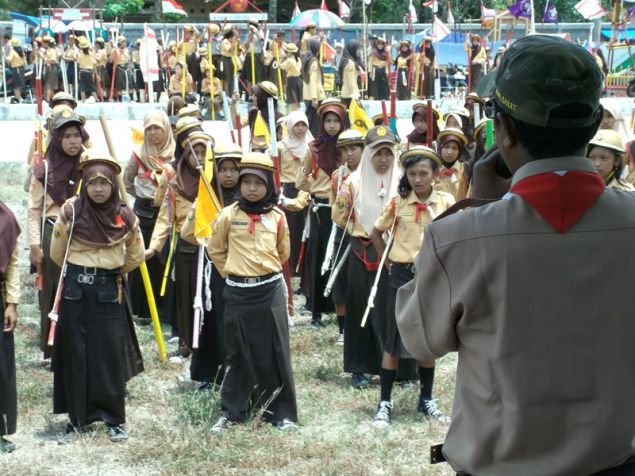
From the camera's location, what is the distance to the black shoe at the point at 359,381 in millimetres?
7340

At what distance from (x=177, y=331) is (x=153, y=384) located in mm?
1283

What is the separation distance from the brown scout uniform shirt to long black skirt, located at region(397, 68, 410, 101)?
1021 inches

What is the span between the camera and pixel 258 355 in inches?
246

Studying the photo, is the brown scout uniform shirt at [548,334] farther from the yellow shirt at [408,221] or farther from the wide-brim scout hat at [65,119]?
the wide-brim scout hat at [65,119]

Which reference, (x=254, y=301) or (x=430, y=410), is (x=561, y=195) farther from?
(x=430, y=410)

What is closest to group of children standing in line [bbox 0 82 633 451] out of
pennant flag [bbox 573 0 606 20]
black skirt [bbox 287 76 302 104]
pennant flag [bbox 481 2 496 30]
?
black skirt [bbox 287 76 302 104]

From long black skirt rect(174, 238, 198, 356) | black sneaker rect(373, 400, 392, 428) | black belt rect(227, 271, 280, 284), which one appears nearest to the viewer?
black belt rect(227, 271, 280, 284)

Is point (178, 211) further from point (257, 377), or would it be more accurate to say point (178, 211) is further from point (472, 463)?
point (472, 463)

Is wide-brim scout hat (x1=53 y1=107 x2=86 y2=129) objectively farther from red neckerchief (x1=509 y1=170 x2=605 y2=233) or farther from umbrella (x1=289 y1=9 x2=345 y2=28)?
umbrella (x1=289 y1=9 x2=345 y2=28)

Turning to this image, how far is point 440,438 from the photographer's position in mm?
6156

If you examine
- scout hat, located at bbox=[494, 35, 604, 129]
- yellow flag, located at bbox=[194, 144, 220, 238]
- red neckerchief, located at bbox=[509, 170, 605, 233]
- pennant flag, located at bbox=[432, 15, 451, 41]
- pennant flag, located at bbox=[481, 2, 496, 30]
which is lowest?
yellow flag, located at bbox=[194, 144, 220, 238]

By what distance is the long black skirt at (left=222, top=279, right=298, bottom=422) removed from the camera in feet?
20.3

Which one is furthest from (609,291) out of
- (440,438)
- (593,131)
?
(440,438)

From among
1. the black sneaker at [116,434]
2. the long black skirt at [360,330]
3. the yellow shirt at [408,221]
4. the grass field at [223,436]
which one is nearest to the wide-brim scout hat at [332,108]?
the long black skirt at [360,330]
